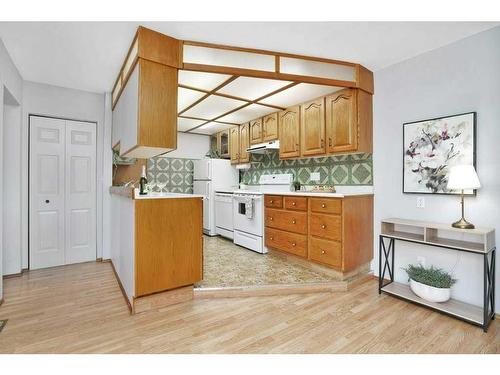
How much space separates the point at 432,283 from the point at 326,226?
1.10 m

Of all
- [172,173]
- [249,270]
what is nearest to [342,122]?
[249,270]

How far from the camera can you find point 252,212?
13.3 feet

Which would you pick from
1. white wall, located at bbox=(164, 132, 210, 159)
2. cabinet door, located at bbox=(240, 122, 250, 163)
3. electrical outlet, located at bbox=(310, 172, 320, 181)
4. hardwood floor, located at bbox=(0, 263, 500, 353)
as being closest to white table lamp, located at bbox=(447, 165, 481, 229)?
hardwood floor, located at bbox=(0, 263, 500, 353)

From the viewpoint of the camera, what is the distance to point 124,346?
183 cm

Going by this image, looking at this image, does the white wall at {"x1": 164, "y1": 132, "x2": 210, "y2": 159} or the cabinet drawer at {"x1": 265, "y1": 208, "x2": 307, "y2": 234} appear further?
the white wall at {"x1": 164, "y1": 132, "x2": 210, "y2": 159}

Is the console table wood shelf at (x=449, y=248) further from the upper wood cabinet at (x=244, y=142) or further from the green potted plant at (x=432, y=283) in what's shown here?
the upper wood cabinet at (x=244, y=142)

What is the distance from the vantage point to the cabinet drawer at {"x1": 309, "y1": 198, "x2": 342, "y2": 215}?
9.62 ft

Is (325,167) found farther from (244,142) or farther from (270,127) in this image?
(244,142)

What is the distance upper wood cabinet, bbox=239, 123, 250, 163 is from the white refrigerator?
0.50 metres

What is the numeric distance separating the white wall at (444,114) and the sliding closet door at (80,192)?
3.94m

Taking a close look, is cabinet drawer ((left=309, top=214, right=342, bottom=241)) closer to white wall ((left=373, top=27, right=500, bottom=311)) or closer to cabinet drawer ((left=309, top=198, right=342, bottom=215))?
cabinet drawer ((left=309, top=198, right=342, bottom=215))
